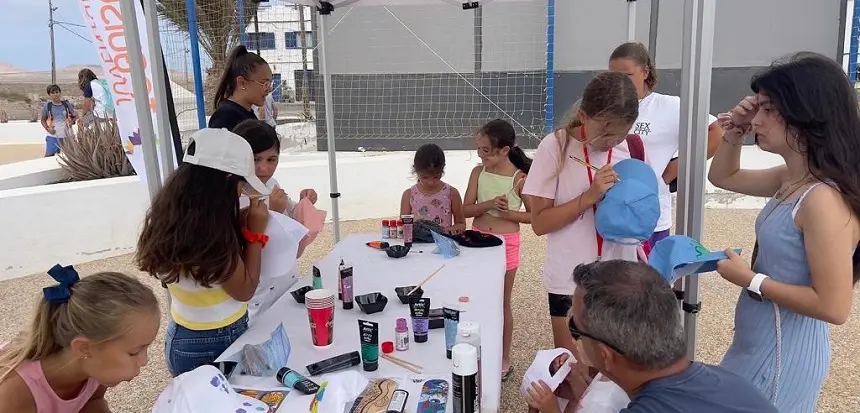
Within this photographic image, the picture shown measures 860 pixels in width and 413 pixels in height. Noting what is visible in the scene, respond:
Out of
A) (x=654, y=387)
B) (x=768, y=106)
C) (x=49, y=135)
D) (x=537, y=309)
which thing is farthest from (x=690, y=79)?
(x=49, y=135)

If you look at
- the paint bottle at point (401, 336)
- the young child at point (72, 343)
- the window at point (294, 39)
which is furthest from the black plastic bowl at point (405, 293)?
→ the window at point (294, 39)

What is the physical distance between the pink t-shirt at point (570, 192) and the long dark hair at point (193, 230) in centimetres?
108

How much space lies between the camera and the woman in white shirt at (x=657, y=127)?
2725mm

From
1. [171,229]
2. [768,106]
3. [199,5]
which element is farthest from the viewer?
[199,5]

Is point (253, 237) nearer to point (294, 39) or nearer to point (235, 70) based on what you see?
point (235, 70)

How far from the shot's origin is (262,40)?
9.12 meters

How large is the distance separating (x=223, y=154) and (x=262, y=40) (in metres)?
7.97

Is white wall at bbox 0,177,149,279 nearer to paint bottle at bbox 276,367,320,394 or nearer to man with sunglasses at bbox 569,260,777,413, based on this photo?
paint bottle at bbox 276,367,320,394

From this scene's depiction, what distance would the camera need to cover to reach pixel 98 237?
5.73 m

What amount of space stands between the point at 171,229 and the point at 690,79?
5.64ft

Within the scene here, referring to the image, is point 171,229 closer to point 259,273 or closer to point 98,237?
point 259,273

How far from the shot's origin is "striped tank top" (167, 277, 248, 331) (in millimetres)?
1860

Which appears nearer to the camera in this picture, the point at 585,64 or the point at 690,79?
the point at 690,79

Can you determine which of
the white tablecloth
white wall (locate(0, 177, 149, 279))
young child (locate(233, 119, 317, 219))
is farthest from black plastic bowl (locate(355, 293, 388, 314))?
white wall (locate(0, 177, 149, 279))
